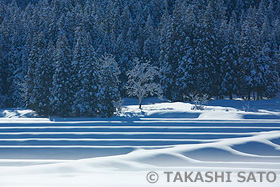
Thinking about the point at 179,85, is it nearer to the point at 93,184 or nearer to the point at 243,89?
the point at 243,89

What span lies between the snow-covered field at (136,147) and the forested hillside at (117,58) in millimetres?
5697

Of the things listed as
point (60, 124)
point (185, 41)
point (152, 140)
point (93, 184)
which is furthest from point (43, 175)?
point (185, 41)

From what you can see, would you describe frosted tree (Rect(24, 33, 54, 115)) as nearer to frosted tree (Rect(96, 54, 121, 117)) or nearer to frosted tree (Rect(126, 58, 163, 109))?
frosted tree (Rect(96, 54, 121, 117))

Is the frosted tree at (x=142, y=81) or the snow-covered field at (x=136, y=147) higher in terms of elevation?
the frosted tree at (x=142, y=81)

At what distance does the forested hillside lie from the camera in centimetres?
3328

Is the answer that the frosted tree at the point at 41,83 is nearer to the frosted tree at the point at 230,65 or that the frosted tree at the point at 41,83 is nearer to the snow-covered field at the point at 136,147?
the snow-covered field at the point at 136,147

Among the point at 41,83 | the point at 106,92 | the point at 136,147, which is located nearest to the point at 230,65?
the point at 106,92

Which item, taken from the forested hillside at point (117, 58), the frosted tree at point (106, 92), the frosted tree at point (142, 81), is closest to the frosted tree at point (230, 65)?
the forested hillside at point (117, 58)

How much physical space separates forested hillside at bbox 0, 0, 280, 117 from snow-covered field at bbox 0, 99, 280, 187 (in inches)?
224

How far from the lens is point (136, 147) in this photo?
19.7m

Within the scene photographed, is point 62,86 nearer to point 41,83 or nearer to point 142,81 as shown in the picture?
point 41,83

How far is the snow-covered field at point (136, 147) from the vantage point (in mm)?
12953

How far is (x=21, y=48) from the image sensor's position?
54531 millimetres

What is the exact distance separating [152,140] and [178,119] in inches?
256
